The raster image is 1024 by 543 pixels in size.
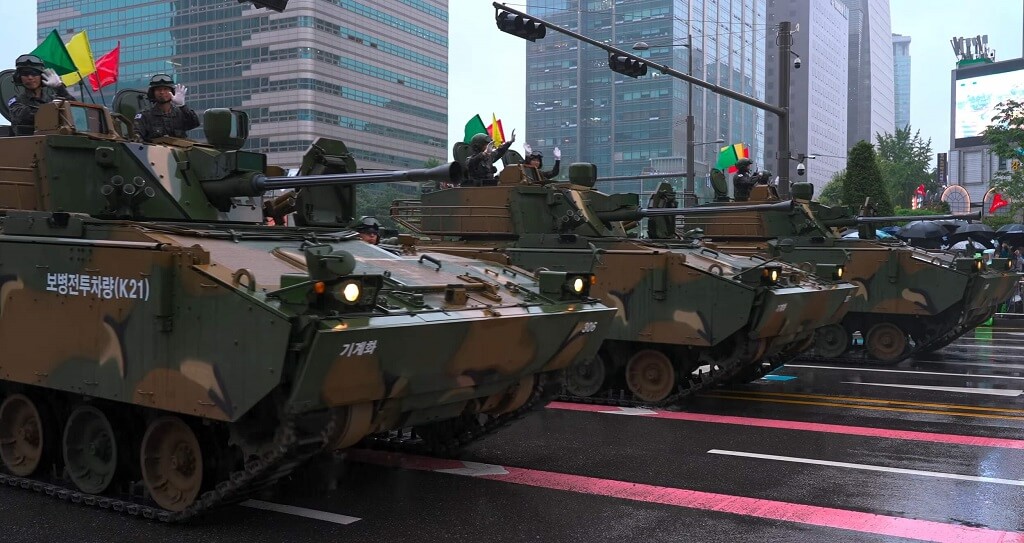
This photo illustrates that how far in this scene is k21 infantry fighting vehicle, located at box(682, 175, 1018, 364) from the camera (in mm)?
16750

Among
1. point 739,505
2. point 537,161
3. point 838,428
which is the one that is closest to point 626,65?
point 537,161

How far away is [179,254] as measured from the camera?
6840 mm

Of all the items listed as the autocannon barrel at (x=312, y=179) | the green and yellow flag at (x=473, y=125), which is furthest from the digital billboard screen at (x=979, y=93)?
the autocannon barrel at (x=312, y=179)

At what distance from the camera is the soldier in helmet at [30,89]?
362 inches

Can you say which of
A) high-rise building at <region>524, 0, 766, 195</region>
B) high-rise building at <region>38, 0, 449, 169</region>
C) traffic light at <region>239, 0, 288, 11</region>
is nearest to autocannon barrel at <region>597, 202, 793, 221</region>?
traffic light at <region>239, 0, 288, 11</region>

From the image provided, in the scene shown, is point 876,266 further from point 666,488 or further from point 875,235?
point 666,488

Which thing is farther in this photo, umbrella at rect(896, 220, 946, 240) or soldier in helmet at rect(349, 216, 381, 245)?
umbrella at rect(896, 220, 946, 240)

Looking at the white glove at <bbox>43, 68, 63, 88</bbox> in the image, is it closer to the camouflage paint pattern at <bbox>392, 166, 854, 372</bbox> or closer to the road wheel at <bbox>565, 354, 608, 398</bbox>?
the camouflage paint pattern at <bbox>392, 166, 854, 372</bbox>

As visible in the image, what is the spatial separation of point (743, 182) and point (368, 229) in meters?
9.73

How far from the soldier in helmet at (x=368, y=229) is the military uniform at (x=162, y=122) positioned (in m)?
1.80

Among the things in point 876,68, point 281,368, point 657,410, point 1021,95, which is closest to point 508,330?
point 281,368

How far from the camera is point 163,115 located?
31.0 feet

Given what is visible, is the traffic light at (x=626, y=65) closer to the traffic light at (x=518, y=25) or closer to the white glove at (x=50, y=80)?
the traffic light at (x=518, y=25)

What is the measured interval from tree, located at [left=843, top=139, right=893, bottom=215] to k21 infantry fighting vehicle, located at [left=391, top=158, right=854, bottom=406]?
2149 centimetres
